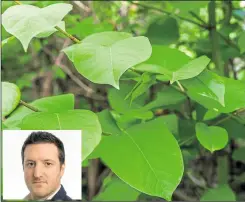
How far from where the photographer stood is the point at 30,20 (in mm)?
332

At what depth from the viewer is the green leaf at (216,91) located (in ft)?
1.19

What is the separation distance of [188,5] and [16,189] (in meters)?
0.36

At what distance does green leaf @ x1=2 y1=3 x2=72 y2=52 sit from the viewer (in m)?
0.32

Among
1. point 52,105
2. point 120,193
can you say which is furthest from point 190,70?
point 120,193

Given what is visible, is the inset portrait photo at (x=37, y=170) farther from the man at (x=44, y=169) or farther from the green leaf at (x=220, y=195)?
the green leaf at (x=220, y=195)

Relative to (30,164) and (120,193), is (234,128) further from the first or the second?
(30,164)

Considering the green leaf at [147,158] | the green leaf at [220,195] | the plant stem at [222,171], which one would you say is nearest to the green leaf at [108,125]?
the green leaf at [147,158]

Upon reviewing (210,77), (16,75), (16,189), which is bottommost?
(16,75)

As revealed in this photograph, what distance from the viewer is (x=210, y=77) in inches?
14.8

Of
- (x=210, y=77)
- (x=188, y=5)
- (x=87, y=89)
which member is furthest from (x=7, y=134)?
(x=87, y=89)

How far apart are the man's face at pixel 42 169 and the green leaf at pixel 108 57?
9 cm

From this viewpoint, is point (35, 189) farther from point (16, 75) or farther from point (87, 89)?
point (16, 75)

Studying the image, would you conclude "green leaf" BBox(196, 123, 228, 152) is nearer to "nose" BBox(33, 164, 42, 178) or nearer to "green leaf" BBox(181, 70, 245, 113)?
"green leaf" BBox(181, 70, 245, 113)

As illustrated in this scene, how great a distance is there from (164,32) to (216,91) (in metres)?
0.39
